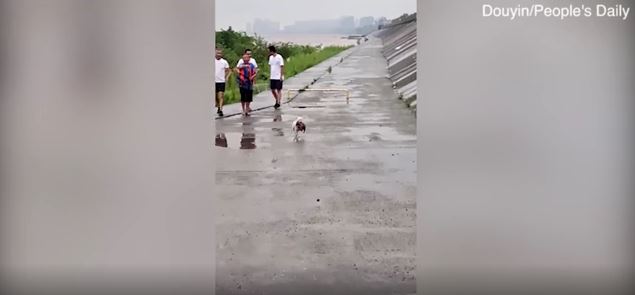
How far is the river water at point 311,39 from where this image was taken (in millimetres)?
4414

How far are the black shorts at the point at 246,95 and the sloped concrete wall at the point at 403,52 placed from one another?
2.69 ft

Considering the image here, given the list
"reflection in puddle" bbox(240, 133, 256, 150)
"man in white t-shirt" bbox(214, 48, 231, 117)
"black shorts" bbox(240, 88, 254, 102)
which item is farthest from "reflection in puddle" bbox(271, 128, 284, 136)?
"man in white t-shirt" bbox(214, 48, 231, 117)

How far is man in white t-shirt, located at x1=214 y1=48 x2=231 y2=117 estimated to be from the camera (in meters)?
4.34

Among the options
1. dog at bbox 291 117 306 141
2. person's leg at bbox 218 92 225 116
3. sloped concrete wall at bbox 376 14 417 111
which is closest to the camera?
sloped concrete wall at bbox 376 14 417 111

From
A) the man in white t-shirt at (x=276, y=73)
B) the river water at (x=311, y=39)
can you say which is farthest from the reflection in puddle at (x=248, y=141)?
Result: the river water at (x=311, y=39)

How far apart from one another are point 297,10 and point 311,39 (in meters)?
0.19

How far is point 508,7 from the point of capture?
4164 mm

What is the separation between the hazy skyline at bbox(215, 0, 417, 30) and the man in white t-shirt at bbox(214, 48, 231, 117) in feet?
0.59

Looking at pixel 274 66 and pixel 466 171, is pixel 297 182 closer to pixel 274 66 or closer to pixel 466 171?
pixel 274 66

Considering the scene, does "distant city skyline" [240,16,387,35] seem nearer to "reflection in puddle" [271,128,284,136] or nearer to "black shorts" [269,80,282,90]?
"black shorts" [269,80,282,90]

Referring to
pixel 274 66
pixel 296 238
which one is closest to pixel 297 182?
pixel 296 238

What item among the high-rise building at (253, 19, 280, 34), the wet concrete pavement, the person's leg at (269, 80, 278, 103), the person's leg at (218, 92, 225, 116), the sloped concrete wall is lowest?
the wet concrete pavement

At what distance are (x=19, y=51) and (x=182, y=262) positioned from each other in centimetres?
151

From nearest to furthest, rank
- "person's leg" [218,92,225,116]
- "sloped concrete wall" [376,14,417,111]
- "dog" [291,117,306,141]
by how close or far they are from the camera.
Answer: "sloped concrete wall" [376,14,417,111] < "person's leg" [218,92,225,116] < "dog" [291,117,306,141]
